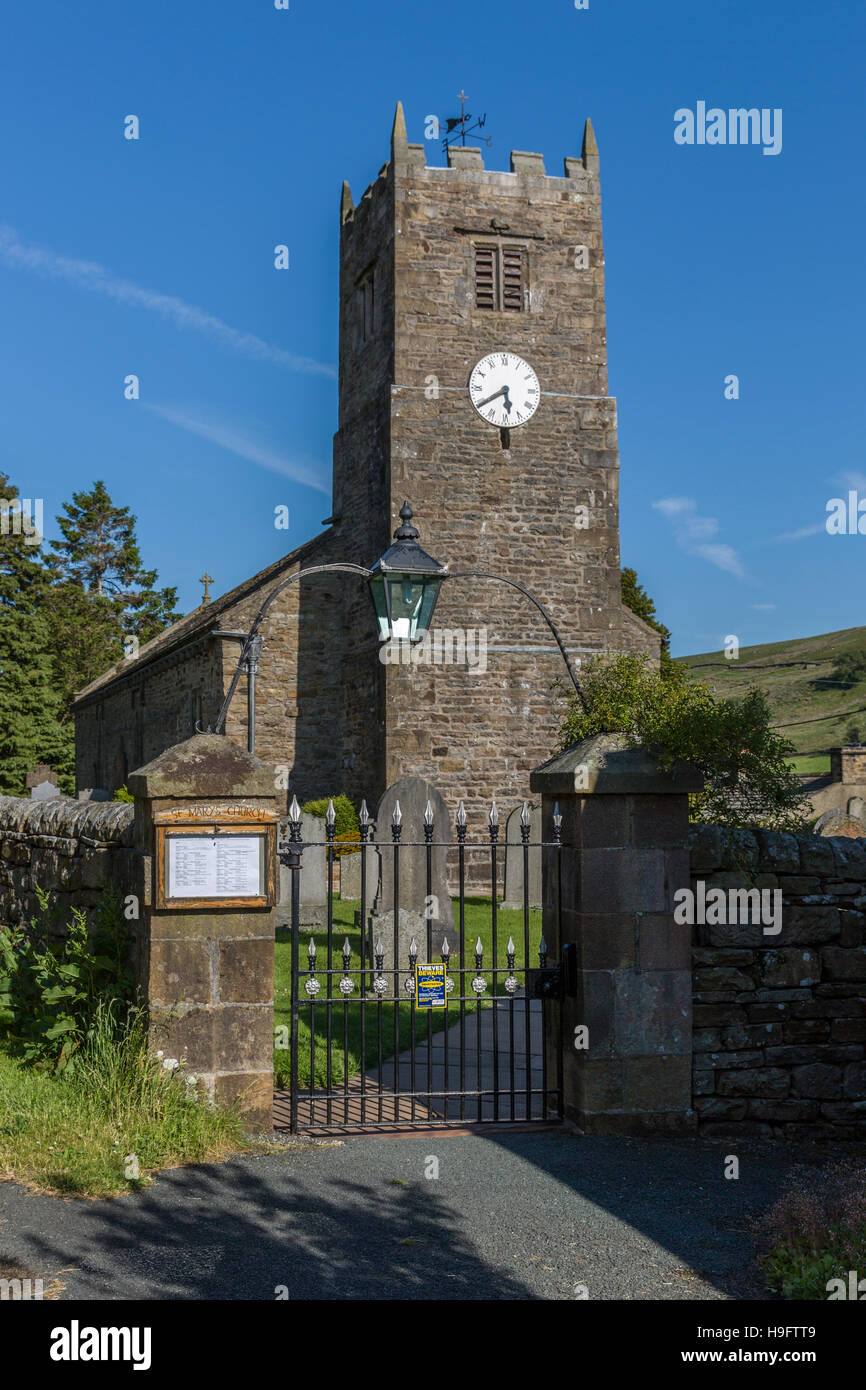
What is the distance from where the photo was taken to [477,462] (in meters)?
20.7

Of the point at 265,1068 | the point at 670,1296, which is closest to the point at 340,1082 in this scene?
the point at 265,1068

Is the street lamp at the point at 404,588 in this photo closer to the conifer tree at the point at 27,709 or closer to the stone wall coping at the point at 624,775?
the stone wall coping at the point at 624,775

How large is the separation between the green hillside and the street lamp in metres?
37.0

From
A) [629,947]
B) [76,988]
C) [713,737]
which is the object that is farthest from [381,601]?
[76,988]

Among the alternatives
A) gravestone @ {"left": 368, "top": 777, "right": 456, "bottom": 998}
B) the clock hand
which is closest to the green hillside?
the clock hand

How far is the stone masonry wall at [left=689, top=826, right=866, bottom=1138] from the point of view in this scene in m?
6.15

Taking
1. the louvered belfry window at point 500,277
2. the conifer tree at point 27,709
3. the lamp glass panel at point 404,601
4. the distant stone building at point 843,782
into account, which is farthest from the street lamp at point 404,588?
the conifer tree at point 27,709

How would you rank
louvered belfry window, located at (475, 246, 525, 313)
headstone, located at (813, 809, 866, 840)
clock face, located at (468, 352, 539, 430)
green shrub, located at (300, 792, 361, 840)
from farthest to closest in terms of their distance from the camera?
louvered belfry window, located at (475, 246, 525, 313)
clock face, located at (468, 352, 539, 430)
green shrub, located at (300, 792, 361, 840)
headstone, located at (813, 809, 866, 840)

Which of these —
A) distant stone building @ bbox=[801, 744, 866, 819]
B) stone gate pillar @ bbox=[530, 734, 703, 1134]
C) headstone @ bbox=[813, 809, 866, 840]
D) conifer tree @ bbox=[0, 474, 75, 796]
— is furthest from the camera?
conifer tree @ bbox=[0, 474, 75, 796]

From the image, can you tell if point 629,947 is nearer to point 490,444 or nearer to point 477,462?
point 477,462

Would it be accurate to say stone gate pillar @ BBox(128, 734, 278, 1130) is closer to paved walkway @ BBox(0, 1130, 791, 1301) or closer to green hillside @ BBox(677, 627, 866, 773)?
paved walkway @ BBox(0, 1130, 791, 1301)

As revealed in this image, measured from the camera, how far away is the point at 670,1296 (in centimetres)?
407

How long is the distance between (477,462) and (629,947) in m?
15.6
